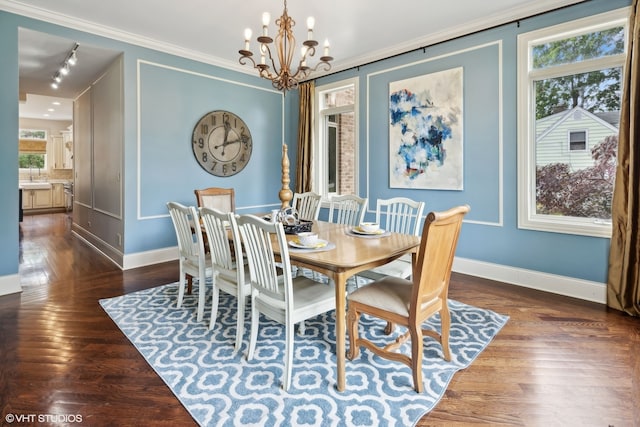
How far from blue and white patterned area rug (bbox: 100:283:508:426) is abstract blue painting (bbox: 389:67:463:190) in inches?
69.5

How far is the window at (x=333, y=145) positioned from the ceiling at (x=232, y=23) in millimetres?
868

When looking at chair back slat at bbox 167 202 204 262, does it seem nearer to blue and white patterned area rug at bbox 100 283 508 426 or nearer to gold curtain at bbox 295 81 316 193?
blue and white patterned area rug at bbox 100 283 508 426

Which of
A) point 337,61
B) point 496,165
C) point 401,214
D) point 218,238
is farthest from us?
point 337,61

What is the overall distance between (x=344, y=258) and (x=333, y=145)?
3.96 m

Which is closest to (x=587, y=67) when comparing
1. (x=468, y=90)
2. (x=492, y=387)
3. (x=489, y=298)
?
(x=468, y=90)

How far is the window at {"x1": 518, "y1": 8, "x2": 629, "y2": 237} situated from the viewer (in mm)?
3094

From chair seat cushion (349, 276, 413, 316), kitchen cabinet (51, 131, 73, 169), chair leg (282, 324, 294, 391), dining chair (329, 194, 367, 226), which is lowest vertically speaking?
chair leg (282, 324, 294, 391)

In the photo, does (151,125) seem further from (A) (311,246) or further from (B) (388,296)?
(B) (388,296)

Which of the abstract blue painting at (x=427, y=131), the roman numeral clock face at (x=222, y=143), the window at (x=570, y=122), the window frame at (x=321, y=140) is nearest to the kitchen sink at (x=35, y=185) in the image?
the roman numeral clock face at (x=222, y=143)

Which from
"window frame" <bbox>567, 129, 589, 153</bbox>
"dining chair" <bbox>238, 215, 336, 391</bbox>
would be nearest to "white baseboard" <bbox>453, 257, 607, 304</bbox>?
"window frame" <bbox>567, 129, 589, 153</bbox>

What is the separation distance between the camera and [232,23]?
3.75 meters

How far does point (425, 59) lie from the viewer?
420 centimetres

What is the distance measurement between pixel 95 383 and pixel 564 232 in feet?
12.7

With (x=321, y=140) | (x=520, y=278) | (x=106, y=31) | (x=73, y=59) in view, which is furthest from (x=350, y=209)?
(x=73, y=59)
